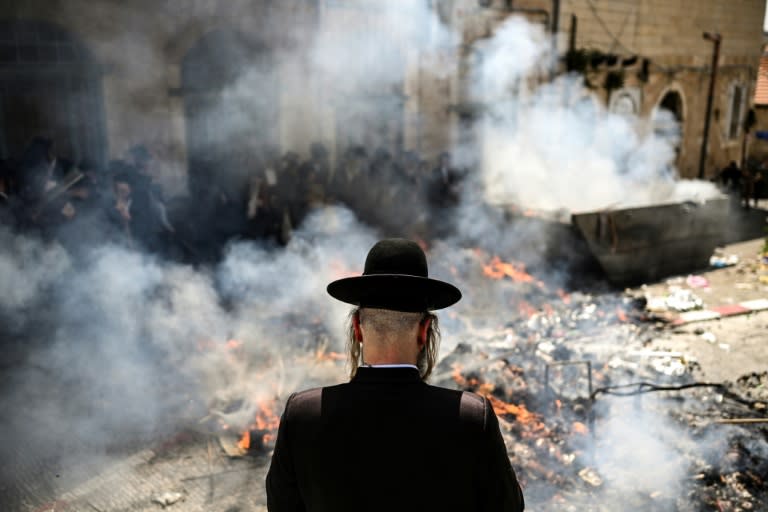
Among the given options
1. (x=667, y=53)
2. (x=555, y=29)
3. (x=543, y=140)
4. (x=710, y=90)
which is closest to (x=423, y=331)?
(x=543, y=140)

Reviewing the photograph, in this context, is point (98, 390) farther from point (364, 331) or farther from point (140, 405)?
point (364, 331)

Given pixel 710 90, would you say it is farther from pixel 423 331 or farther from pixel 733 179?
pixel 423 331

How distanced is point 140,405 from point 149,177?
147 inches

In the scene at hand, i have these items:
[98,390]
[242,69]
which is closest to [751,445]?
[98,390]

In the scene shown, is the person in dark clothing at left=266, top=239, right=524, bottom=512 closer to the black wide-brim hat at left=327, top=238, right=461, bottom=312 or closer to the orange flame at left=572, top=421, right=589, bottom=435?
the black wide-brim hat at left=327, top=238, right=461, bottom=312

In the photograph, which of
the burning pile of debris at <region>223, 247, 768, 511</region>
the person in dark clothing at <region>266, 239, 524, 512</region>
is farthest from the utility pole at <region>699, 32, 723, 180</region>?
the person in dark clothing at <region>266, 239, 524, 512</region>

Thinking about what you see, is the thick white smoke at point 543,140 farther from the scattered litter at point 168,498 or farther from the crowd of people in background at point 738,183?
the scattered litter at point 168,498

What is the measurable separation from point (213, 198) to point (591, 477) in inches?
274

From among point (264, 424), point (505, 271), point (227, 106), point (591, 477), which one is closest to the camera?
point (591, 477)

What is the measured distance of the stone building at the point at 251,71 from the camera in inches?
358

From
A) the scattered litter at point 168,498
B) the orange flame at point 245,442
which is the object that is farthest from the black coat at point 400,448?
the orange flame at point 245,442

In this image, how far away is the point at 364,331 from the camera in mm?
2037

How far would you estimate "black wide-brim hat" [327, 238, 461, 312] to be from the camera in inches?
78.3

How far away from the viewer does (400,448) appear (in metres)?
1.90
